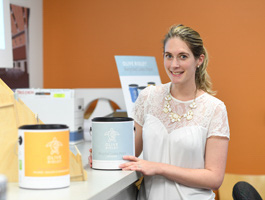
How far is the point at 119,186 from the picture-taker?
1.33m

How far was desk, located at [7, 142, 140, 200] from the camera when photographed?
105 centimetres

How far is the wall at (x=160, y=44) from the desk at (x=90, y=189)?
169 centimetres

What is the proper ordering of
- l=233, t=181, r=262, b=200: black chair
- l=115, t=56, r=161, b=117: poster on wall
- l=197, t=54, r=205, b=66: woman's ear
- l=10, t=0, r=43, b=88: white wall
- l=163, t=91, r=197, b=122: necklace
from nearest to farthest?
l=233, t=181, r=262, b=200: black chair, l=163, t=91, r=197, b=122: necklace, l=197, t=54, r=205, b=66: woman's ear, l=115, t=56, r=161, b=117: poster on wall, l=10, t=0, r=43, b=88: white wall

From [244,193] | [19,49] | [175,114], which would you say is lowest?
[244,193]

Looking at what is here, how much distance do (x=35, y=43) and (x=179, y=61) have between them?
2.03 metres

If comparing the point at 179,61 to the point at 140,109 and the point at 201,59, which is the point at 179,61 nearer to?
the point at 201,59

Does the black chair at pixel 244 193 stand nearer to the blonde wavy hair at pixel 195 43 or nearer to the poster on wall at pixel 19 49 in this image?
the blonde wavy hair at pixel 195 43

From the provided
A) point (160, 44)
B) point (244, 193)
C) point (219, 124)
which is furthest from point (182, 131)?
point (160, 44)

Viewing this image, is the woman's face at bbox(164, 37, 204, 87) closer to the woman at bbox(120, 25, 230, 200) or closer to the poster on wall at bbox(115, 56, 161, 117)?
the woman at bbox(120, 25, 230, 200)

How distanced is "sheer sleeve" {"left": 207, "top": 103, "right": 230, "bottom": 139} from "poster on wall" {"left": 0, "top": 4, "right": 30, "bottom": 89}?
198cm

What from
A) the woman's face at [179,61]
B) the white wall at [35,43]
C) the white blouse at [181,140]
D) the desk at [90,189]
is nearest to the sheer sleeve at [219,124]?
the white blouse at [181,140]

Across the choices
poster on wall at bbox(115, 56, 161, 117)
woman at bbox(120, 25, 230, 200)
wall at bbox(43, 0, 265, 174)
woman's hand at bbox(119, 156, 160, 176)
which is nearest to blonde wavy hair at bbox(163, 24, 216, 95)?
woman at bbox(120, 25, 230, 200)

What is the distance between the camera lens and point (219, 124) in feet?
5.84

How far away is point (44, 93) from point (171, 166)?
58.5 inches
